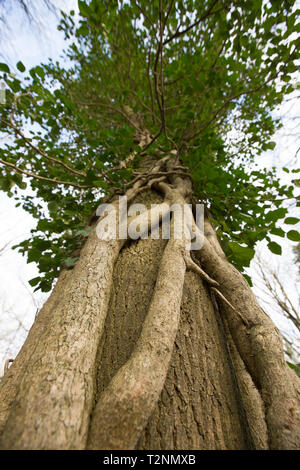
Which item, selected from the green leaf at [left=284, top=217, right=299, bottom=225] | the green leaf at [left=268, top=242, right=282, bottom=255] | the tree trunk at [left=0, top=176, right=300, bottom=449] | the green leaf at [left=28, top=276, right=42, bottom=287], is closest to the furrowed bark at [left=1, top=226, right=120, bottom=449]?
the tree trunk at [left=0, top=176, right=300, bottom=449]

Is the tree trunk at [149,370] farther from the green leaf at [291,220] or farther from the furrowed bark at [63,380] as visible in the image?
the green leaf at [291,220]

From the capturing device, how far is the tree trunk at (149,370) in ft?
1.72

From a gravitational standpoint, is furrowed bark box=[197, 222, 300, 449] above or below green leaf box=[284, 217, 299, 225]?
below

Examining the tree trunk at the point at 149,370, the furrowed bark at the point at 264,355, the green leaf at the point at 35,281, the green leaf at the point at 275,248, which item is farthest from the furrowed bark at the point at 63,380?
the green leaf at the point at 275,248

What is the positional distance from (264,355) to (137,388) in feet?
1.77

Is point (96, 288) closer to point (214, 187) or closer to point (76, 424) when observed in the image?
point (76, 424)

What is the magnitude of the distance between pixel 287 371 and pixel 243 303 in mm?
303

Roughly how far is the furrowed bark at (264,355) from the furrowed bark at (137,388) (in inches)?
14.3

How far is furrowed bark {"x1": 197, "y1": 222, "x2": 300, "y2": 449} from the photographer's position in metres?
0.61

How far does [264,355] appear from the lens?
80 cm

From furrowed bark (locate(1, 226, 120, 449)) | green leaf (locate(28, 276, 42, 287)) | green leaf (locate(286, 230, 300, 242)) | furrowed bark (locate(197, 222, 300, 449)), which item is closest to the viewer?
furrowed bark (locate(1, 226, 120, 449))

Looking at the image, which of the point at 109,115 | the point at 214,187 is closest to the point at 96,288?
the point at 214,187

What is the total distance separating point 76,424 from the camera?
1.65 feet

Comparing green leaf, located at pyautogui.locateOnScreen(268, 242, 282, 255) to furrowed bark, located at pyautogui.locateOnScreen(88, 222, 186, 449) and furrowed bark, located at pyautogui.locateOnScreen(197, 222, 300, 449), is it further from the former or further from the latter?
furrowed bark, located at pyautogui.locateOnScreen(88, 222, 186, 449)
